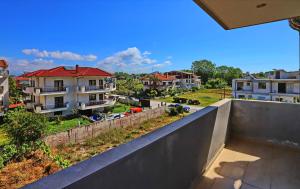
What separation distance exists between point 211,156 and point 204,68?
38.8 metres

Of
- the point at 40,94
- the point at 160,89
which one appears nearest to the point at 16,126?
the point at 40,94

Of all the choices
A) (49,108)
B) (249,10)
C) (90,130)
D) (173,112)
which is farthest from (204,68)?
(249,10)

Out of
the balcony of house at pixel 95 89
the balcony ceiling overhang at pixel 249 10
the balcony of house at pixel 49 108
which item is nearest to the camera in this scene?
the balcony ceiling overhang at pixel 249 10

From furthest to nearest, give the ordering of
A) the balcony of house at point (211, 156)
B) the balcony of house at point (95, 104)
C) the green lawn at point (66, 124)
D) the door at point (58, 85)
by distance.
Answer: the balcony of house at point (95, 104) → the door at point (58, 85) → the green lawn at point (66, 124) → the balcony of house at point (211, 156)

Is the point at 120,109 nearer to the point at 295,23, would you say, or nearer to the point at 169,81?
the point at 169,81

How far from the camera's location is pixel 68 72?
14.6 m

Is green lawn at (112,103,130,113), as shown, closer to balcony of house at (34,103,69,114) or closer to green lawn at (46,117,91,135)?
green lawn at (46,117,91,135)

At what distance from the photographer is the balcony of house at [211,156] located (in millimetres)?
735

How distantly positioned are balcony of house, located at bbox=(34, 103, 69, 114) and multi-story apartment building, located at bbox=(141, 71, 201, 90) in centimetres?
1415

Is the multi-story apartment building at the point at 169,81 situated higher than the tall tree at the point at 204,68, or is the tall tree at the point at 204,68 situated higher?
the tall tree at the point at 204,68

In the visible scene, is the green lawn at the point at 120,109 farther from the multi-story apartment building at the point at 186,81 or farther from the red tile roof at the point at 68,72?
the multi-story apartment building at the point at 186,81

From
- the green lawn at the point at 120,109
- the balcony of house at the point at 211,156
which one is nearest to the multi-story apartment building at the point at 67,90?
the green lawn at the point at 120,109

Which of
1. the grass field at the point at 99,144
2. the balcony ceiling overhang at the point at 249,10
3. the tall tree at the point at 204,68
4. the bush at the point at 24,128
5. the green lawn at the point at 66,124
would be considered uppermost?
the tall tree at the point at 204,68

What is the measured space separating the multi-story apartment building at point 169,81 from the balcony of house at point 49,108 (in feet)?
46.4
